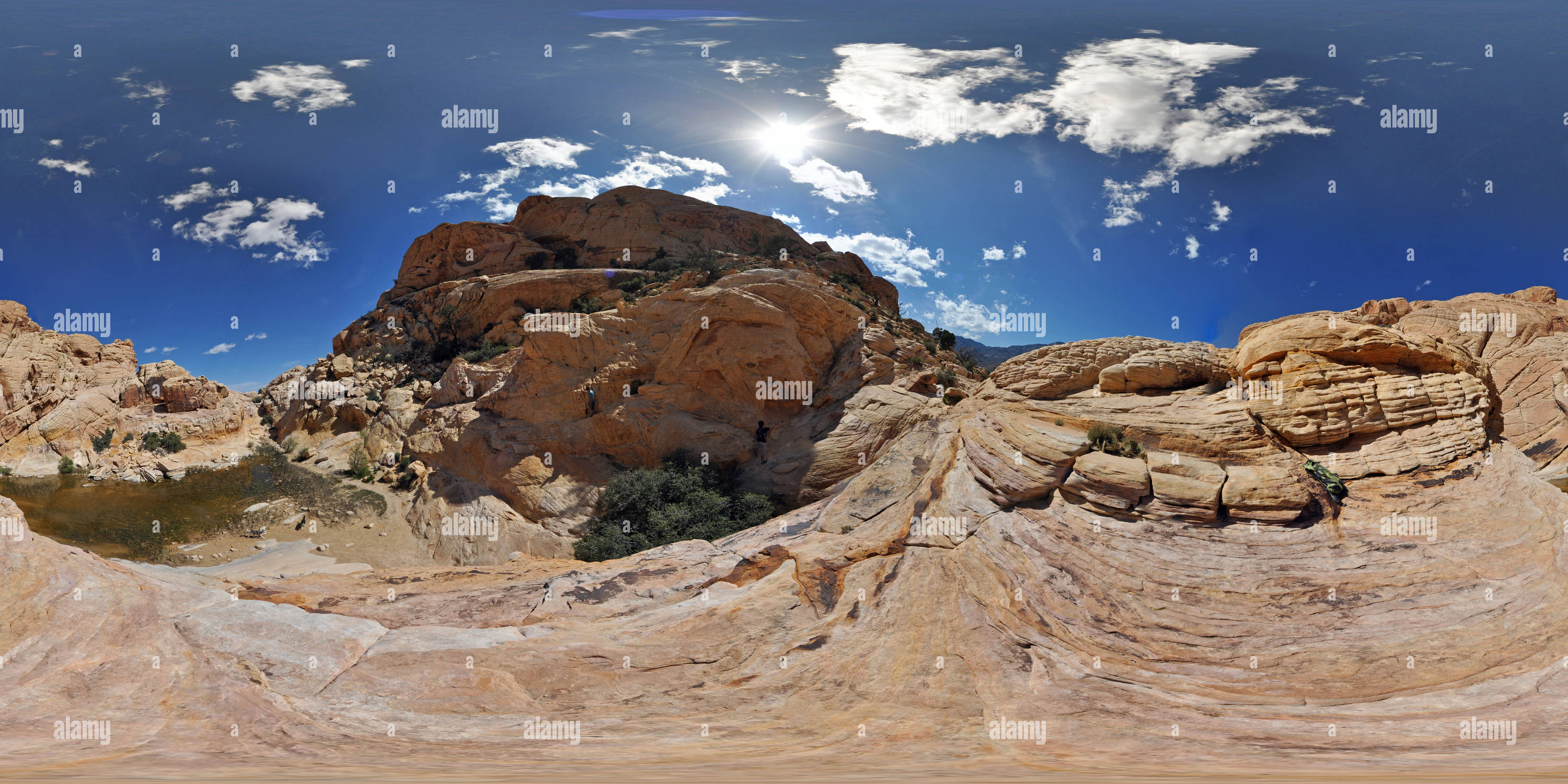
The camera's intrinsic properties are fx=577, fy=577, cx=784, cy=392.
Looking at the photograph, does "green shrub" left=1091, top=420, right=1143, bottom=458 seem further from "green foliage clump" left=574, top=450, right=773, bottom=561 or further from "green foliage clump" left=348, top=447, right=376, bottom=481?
"green foliage clump" left=348, top=447, right=376, bottom=481

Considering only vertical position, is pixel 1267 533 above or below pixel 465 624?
above

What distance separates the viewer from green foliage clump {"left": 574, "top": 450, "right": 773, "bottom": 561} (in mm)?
19047

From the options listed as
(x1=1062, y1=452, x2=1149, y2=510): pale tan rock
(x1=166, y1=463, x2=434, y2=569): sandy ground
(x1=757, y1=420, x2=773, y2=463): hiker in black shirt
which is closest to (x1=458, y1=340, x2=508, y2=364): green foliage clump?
(x1=166, y1=463, x2=434, y2=569): sandy ground

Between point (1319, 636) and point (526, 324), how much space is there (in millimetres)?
26818

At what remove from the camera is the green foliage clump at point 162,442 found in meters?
34.8

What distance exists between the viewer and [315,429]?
3900cm

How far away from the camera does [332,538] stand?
76.8 feet

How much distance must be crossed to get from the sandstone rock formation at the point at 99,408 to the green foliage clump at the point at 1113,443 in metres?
45.3

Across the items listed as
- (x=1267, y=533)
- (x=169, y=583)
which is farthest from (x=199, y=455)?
(x=1267, y=533)

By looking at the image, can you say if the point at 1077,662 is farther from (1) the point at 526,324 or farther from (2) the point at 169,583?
(1) the point at 526,324

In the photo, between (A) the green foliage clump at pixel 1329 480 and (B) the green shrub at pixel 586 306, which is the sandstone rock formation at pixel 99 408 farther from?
(A) the green foliage clump at pixel 1329 480

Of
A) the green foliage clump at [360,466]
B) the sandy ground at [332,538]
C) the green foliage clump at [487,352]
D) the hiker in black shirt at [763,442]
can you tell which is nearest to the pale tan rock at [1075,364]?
the hiker in black shirt at [763,442]

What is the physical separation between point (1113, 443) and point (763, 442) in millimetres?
13677

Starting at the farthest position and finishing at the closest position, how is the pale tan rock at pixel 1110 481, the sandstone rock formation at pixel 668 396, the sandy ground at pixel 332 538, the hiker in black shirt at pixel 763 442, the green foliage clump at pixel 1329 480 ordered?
the hiker in black shirt at pixel 763 442, the sandstone rock formation at pixel 668 396, the sandy ground at pixel 332 538, the pale tan rock at pixel 1110 481, the green foliage clump at pixel 1329 480
